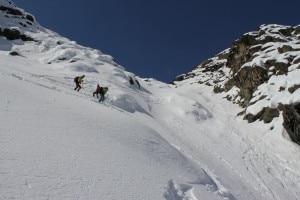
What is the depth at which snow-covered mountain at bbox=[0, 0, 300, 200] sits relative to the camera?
10711 millimetres

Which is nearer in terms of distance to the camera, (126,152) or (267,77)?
(126,152)

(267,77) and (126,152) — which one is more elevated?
(267,77)

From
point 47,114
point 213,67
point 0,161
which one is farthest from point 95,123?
point 213,67

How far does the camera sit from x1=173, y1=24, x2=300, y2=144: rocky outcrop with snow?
1347 inches

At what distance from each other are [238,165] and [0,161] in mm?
17760

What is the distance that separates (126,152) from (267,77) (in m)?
35.1

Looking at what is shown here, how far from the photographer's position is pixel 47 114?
16.3 m

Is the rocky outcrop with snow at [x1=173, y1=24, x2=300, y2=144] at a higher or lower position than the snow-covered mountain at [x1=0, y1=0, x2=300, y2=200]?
higher

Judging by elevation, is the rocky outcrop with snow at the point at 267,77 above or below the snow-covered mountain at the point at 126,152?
above

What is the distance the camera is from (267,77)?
45688mm

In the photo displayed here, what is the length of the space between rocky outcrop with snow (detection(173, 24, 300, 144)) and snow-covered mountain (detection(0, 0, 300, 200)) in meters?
1.80

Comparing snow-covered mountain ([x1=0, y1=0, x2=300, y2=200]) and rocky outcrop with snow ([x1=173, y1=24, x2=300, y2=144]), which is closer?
snow-covered mountain ([x1=0, y1=0, x2=300, y2=200])

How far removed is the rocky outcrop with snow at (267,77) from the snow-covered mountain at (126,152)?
5.92 ft

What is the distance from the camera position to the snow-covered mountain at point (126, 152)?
10711mm
